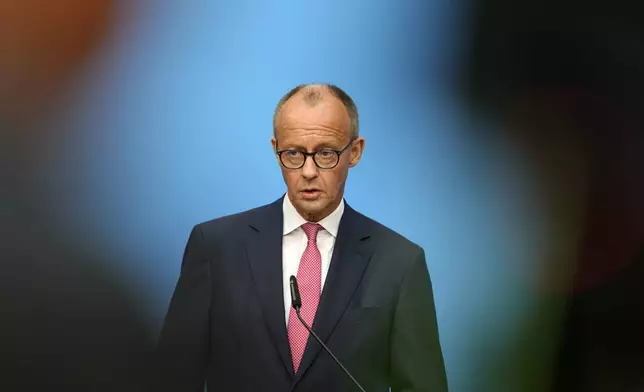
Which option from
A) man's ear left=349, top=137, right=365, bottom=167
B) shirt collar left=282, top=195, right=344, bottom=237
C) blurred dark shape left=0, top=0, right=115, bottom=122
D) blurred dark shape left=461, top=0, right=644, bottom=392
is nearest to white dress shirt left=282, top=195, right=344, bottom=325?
shirt collar left=282, top=195, right=344, bottom=237

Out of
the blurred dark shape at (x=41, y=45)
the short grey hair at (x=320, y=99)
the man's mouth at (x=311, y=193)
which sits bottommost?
the man's mouth at (x=311, y=193)

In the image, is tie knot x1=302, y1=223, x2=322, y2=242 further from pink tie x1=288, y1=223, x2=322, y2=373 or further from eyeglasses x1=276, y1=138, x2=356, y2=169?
eyeglasses x1=276, y1=138, x2=356, y2=169

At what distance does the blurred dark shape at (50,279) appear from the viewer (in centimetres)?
216

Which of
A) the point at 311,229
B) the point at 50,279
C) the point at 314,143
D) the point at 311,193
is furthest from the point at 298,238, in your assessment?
the point at 50,279

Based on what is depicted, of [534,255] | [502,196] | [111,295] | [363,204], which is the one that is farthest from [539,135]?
[111,295]

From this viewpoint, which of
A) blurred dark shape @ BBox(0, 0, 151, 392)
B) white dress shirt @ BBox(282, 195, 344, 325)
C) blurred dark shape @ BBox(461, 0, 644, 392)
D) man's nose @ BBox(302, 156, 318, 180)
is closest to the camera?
man's nose @ BBox(302, 156, 318, 180)

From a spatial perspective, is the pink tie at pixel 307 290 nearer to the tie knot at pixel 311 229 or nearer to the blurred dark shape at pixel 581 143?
the tie knot at pixel 311 229

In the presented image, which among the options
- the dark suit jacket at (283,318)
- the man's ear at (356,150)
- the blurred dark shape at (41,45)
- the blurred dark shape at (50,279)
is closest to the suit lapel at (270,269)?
the dark suit jacket at (283,318)

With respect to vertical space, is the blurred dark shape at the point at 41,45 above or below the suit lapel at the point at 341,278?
above

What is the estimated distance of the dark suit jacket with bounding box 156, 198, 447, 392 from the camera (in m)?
1.94

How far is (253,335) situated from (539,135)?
1.02m

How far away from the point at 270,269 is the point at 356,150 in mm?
378

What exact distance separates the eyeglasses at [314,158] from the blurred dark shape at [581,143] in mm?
545

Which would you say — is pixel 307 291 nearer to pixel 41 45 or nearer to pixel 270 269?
pixel 270 269
